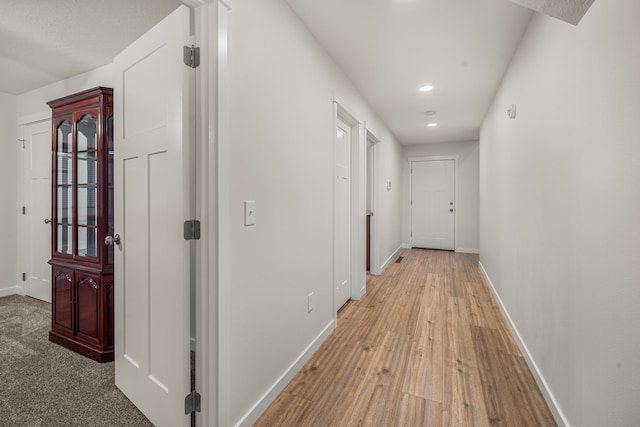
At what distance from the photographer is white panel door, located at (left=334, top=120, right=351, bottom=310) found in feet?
9.72

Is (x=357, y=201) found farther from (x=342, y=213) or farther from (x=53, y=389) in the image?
(x=53, y=389)

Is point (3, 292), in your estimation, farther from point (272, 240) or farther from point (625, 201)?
point (625, 201)

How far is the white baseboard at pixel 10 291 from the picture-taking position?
3449 mm

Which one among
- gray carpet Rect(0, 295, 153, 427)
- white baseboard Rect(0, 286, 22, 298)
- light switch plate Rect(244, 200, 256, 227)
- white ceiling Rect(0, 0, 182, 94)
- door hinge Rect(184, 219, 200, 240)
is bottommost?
gray carpet Rect(0, 295, 153, 427)

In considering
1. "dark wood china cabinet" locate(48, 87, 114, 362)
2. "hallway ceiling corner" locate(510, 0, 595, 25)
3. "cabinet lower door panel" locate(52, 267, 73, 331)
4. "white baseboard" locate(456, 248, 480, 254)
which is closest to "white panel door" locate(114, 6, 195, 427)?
"dark wood china cabinet" locate(48, 87, 114, 362)

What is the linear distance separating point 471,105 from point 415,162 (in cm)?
289

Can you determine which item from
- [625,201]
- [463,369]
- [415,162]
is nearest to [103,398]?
[463,369]

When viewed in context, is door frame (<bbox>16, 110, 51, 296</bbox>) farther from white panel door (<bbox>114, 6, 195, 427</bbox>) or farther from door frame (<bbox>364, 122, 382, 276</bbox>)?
door frame (<bbox>364, 122, 382, 276</bbox>)

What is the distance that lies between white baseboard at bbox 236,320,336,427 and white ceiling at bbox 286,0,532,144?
2388 millimetres

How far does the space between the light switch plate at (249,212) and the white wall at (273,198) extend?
0.04m

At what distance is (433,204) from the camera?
674 centimetres

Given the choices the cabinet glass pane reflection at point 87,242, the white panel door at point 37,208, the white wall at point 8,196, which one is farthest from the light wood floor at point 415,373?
the white wall at point 8,196

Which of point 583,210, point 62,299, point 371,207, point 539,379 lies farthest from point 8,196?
point 539,379

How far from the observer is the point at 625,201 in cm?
100
